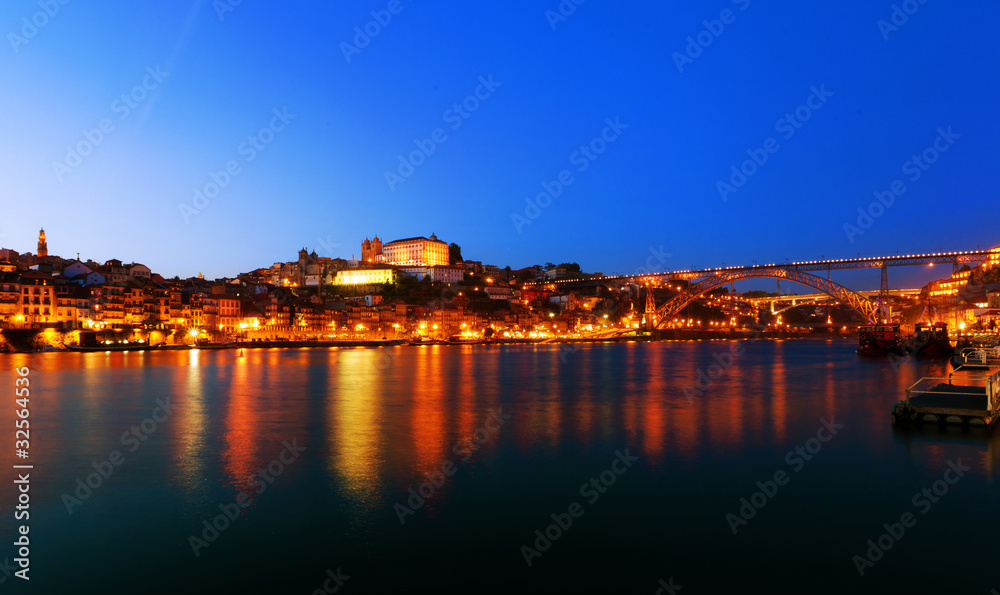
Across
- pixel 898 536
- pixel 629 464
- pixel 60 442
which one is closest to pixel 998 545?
pixel 898 536

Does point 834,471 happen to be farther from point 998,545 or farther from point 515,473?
point 515,473

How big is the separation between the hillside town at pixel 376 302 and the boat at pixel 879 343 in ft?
45.3

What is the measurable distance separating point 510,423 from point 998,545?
10508mm

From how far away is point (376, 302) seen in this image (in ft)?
296

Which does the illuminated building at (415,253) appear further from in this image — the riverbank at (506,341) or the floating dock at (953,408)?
the floating dock at (953,408)

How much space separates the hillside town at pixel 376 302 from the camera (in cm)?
5688

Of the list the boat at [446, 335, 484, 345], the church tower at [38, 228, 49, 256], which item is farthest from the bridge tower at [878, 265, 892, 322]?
the church tower at [38, 228, 49, 256]

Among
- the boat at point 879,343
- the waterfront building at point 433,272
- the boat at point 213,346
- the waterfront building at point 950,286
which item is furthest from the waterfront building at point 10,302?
the waterfront building at point 950,286

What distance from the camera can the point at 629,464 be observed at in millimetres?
11414

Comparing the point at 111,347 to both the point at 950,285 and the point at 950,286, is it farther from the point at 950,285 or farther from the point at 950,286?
the point at 950,285

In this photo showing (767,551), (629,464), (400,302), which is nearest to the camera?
(767,551)

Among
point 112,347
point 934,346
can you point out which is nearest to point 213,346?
point 112,347

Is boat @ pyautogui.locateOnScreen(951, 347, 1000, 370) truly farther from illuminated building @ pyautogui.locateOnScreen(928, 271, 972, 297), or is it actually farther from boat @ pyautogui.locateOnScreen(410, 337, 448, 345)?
illuminated building @ pyautogui.locateOnScreen(928, 271, 972, 297)

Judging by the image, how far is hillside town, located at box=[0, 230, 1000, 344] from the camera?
187 ft
